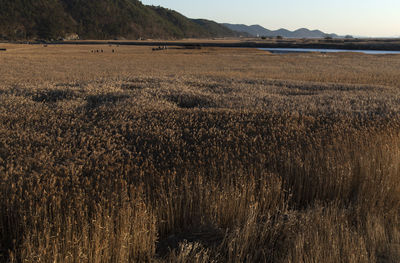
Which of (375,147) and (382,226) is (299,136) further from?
(382,226)

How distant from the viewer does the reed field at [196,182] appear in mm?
3955

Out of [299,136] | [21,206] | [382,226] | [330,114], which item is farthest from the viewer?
[330,114]

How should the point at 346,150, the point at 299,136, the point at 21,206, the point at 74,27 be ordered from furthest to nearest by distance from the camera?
the point at 74,27
the point at 299,136
the point at 346,150
the point at 21,206

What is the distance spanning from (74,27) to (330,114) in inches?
7714

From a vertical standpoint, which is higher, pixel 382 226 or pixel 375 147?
pixel 375 147

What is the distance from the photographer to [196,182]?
529cm

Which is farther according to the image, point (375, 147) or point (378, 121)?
point (378, 121)

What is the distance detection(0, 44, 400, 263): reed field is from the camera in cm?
396

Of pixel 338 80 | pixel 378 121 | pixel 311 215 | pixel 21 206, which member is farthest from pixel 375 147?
pixel 338 80

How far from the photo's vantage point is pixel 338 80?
22.1m

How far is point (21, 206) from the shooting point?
172 inches

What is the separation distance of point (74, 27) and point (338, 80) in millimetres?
187509

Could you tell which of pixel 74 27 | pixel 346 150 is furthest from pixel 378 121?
pixel 74 27

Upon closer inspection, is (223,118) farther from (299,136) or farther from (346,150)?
(346,150)
